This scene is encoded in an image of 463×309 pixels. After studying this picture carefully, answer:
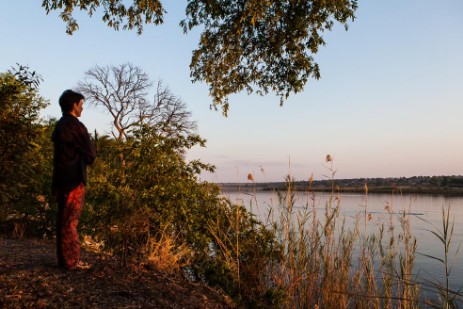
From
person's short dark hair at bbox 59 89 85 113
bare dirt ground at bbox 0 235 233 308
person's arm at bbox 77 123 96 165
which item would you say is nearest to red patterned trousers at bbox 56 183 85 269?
bare dirt ground at bbox 0 235 233 308

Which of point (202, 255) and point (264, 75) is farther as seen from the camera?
point (264, 75)

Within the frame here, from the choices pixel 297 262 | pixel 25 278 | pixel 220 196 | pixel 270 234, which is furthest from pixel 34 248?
pixel 297 262

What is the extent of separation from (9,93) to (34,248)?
2955 millimetres

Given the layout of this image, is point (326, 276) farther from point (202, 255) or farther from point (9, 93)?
point (9, 93)

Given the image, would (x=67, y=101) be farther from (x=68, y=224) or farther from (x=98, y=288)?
(x=98, y=288)

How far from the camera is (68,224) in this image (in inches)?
178

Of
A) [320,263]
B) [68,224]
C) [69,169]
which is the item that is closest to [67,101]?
[69,169]

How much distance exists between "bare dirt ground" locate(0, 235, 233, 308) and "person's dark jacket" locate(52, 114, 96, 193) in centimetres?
95

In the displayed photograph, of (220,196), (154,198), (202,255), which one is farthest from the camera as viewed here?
(220,196)

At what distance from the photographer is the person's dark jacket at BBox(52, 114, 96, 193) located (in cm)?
446

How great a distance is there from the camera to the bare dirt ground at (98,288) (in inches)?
147

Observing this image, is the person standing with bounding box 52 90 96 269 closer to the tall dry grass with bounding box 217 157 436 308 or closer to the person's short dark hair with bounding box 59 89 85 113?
the person's short dark hair with bounding box 59 89 85 113

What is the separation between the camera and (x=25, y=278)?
423 centimetres

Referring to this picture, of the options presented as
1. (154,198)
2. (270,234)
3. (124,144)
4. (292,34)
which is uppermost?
(292,34)
